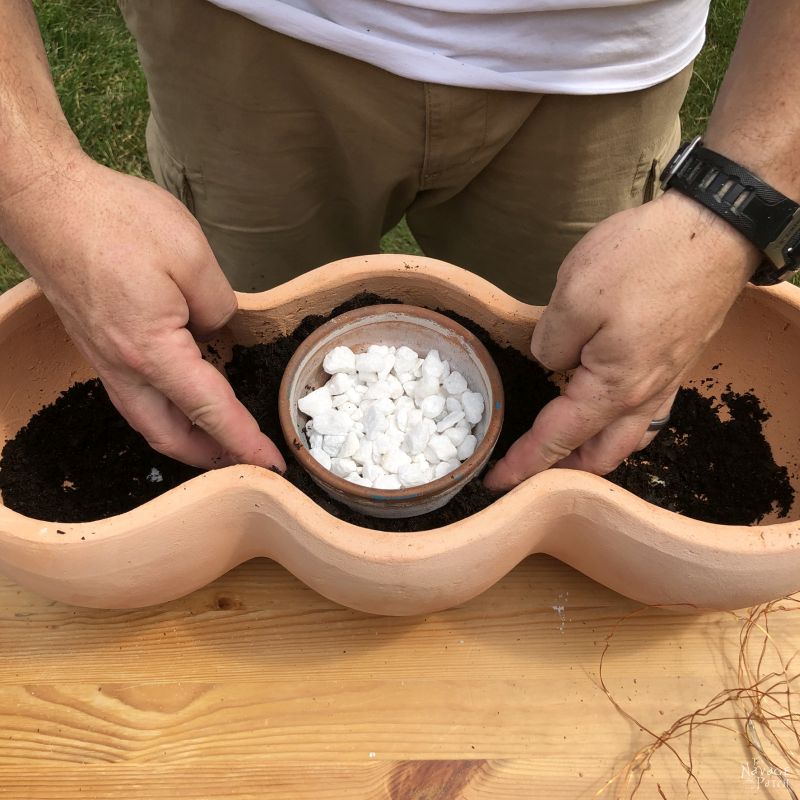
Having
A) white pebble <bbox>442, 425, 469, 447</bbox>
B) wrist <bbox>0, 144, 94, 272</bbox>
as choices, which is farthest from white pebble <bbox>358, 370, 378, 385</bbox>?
wrist <bbox>0, 144, 94, 272</bbox>

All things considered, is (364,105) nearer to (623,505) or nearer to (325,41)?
(325,41)

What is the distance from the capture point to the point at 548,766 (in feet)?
2.29

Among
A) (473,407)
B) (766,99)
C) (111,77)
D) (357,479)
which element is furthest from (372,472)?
(111,77)

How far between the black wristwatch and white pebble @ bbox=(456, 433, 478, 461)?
30 centimetres

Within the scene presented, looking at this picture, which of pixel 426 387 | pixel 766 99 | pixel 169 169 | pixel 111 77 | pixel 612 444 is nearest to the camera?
pixel 766 99

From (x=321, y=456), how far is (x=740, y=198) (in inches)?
17.9

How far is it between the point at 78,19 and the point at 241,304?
53.9 inches

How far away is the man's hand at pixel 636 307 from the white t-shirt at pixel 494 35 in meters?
0.21

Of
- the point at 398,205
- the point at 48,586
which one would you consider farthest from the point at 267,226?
the point at 48,586

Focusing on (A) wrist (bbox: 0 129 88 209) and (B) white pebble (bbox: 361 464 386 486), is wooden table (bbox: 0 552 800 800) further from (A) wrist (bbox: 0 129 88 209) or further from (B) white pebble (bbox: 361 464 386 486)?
(A) wrist (bbox: 0 129 88 209)

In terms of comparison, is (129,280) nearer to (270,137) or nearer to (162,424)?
(162,424)

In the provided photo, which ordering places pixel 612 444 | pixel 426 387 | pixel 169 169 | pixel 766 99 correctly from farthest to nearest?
pixel 169 169 < pixel 426 387 < pixel 612 444 < pixel 766 99

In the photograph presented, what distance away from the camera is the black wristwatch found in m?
0.60

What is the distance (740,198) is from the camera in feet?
1.96
